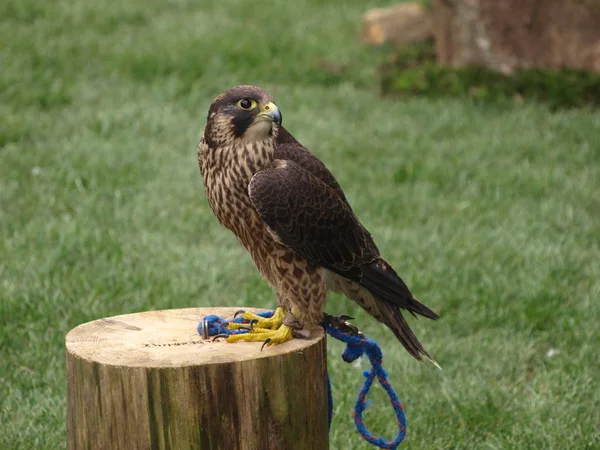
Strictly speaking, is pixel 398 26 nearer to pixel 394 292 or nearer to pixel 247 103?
pixel 394 292

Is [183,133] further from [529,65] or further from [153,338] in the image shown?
[153,338]

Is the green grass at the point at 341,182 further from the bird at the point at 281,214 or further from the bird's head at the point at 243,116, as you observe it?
the bird's head at the point at 243,116

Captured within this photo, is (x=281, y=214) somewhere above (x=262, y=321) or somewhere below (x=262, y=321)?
above

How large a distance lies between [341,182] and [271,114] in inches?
136

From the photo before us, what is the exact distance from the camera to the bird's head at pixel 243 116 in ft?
9.53

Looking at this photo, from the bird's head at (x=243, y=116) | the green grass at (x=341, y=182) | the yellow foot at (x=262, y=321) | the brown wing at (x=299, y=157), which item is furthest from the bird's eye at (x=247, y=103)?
the green grass at (x=341, y=182)

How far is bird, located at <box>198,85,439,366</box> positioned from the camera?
2.91 meters

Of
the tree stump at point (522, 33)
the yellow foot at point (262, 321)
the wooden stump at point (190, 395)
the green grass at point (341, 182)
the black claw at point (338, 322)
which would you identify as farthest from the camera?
the tree stump at point (522, 33)

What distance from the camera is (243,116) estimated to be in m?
2.91

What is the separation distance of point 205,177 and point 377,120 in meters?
4.50

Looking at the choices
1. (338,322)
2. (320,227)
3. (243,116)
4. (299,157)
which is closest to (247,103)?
(243,116)

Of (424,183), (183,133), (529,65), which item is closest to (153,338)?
(424,183)

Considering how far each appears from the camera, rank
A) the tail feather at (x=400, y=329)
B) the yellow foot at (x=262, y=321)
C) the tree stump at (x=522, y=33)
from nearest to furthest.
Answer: the yellow foot at (x=262, y=321)
the tail feather at (x=400, y=329)
the tree stump at (x=522, y=33)

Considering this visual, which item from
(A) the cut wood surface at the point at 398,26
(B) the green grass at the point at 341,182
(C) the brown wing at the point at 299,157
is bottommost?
(B) the green grass at the point at 341,182
